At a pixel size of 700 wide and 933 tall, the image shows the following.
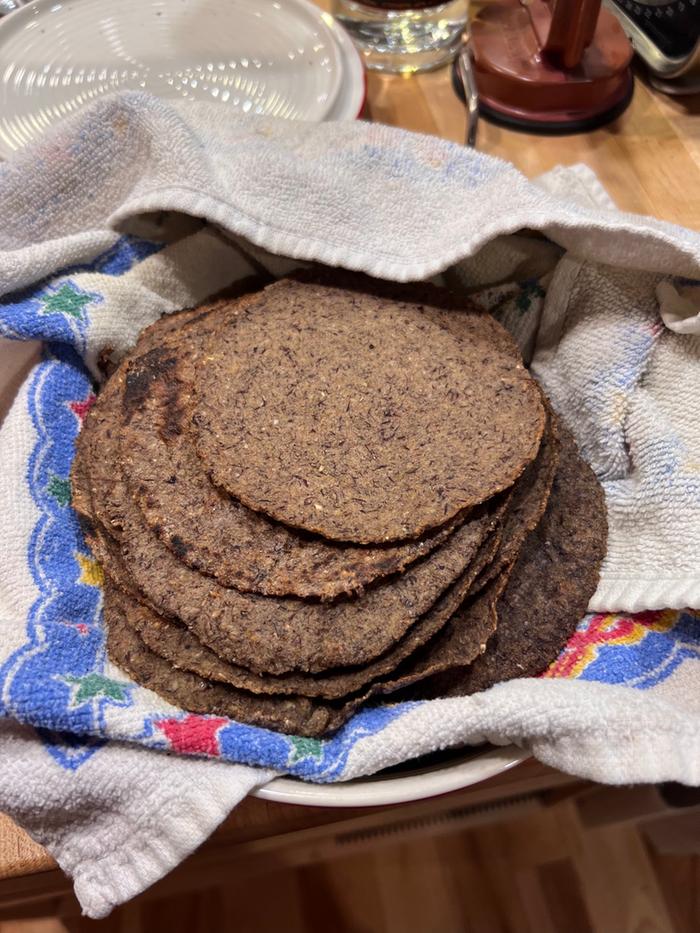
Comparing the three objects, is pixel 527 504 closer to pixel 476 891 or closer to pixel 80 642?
pixel 80 642

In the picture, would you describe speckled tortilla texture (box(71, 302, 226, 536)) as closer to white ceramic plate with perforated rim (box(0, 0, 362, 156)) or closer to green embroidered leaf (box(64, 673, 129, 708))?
green embroidered leaf (box(64, 673, 129, 708))

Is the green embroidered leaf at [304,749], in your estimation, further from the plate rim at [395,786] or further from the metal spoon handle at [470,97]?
the metal spoon handle at [470,97]

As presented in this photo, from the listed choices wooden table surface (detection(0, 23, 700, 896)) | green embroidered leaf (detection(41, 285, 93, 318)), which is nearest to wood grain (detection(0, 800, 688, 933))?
green embroidered leaf (detection(41, 285, 93, 318))

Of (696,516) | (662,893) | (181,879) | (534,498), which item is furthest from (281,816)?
(662,893)

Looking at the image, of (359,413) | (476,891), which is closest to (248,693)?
(359,413)

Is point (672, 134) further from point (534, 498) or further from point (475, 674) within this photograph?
point (475, 674)

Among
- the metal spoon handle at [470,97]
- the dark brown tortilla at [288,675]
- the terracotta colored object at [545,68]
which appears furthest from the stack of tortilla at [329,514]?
the terracotta colored object at [545,68]
